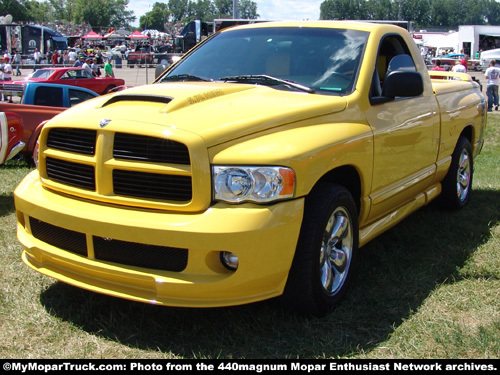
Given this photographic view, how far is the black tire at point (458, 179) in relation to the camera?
18.7 ft

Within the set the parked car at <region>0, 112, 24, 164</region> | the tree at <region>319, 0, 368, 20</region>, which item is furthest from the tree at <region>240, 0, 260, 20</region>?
the parked car at <region>0, 112, 24, 164</region>

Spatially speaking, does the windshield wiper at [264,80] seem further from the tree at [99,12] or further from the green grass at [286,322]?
the tree at [99,12]

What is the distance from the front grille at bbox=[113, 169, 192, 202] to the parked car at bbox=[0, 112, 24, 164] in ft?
12.8

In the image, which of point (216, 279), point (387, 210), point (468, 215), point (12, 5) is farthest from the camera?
point (12, 5)

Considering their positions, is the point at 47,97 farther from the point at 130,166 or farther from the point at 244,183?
the point at 244,183

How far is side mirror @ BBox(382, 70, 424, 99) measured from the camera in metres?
3.94

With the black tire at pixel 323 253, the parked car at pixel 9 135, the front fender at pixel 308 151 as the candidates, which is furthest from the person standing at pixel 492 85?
the black tire at pixel 323 253

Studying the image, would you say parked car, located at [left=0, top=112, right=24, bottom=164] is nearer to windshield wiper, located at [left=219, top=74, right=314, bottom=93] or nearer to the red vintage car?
windshield wiper, located at [left=219, top=74, right=314, bottom=93]

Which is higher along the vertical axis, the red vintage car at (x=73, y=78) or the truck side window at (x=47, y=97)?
the red vintage car at (x=73, y=78)

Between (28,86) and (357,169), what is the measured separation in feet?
28.1

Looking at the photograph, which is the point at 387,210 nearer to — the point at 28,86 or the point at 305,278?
the point at 305,278

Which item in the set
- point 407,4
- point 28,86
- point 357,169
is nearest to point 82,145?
point 357,169

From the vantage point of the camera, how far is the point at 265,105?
11.2 ft

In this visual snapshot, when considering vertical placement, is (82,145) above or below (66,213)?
above
